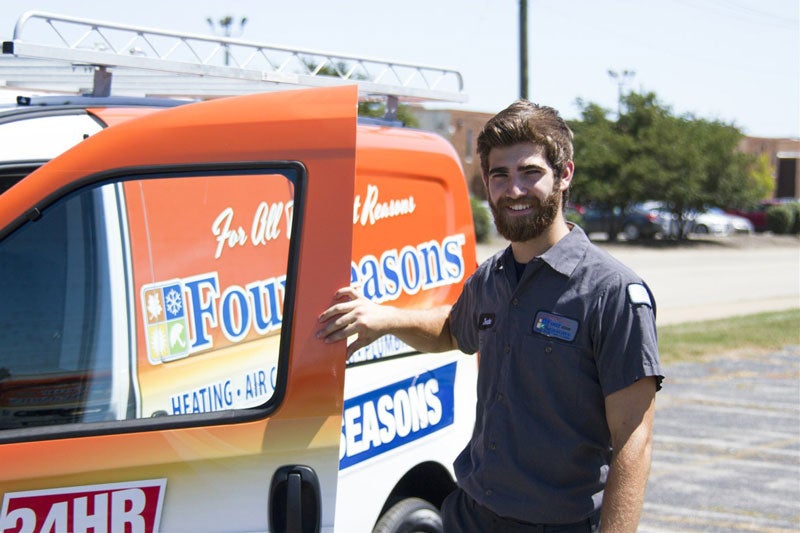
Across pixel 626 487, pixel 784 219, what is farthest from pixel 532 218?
pixel 784 219

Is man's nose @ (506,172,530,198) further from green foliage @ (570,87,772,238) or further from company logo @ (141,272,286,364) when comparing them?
green foliage @ (570,87,772,238)

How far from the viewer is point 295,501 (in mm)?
2502

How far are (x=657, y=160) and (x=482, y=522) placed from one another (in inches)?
1461

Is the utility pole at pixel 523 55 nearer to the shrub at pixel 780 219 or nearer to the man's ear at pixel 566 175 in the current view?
the man's ear at pixel 566 175

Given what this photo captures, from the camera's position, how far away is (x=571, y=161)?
8.65ft

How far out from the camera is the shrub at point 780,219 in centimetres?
4606

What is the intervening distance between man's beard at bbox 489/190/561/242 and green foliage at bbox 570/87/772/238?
35.7m

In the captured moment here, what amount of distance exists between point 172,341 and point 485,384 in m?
0.85

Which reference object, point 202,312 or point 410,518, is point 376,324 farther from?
point 410,518

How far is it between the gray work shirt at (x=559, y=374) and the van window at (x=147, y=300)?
59cm

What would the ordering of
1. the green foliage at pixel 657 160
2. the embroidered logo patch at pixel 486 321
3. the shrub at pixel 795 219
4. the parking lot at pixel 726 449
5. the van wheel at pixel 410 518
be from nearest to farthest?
1. the embroidered logo patch at pixel 486 321
2. the van wheel at pixel 410 518
3. the parking lot at pixel 726 449
4. the green foliage at pixel 657 160
5. the shrub at pixel 795 219

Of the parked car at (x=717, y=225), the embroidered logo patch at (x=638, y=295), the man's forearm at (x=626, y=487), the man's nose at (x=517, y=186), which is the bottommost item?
the parked car at (x=717, y=225)

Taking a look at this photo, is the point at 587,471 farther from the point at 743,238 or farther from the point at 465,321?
the point at 743,238

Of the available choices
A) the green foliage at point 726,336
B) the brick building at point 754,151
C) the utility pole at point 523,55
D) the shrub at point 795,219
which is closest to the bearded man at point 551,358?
the green foliage at point 726,336
